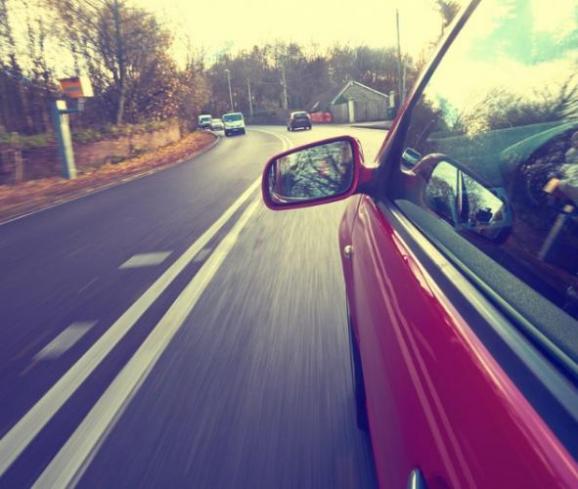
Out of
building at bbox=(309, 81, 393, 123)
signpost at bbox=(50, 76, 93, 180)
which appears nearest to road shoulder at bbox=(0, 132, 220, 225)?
signpost at bbox=(50, 76, 93, 180)

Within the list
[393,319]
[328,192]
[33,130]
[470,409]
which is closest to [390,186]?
[328,192]

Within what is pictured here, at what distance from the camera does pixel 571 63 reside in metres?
1.12

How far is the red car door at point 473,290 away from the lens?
739mm

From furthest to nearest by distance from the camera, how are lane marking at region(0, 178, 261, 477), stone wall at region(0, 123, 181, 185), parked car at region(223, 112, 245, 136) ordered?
parked car at region(223, 112, 245, 136) → stone wall at region(0, 123, 181, 185) → lane marking at region(0, 178, 261, 477)

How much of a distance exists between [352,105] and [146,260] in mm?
53302

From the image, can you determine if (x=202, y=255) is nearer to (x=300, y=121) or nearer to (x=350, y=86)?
(x=300, y=121)

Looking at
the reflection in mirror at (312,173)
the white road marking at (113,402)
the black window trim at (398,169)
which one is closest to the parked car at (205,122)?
the white road marking at (113,402)

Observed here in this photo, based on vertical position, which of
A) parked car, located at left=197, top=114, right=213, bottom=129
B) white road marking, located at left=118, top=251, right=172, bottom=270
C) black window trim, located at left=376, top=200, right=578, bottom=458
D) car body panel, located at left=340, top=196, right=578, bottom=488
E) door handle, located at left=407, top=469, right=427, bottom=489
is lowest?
parked car, located at left=197, top=114, right=213, bottom=129

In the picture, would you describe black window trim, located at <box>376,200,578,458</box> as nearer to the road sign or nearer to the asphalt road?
the asphalt road

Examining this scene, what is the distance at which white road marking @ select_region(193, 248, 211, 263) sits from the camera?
5.65 m

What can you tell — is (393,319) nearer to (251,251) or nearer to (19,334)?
(19,334)

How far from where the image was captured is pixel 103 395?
9.36ft

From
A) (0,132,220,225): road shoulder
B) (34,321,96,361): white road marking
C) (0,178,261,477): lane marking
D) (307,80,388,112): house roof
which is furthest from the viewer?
(307,80,388,112): house roof

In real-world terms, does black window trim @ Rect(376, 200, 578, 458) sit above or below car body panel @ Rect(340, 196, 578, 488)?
above
